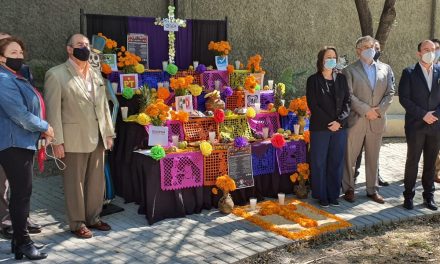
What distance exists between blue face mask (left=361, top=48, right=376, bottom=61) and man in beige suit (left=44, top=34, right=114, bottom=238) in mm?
3268

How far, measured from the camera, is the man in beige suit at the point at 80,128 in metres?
5.52

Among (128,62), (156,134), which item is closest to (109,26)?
(128,62)

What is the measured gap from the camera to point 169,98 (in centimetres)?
756

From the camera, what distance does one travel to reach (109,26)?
7.56 m

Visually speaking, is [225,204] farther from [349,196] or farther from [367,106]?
[367,106]

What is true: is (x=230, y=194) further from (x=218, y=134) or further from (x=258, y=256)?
(x=258, y=256)

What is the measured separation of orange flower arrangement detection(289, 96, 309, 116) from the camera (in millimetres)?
7641

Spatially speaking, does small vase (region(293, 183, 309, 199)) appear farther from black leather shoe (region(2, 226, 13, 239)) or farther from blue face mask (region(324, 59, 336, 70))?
black leather shoe (region(2, 226, 13, 239))

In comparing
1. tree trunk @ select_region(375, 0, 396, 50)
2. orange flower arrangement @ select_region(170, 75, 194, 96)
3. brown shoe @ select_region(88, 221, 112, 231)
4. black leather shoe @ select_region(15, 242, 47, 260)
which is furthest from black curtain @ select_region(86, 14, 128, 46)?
tree trunk @ select_region(375, 0, 396, 50)

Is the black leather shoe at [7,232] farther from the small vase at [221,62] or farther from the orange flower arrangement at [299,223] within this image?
the small vase at [221,62]

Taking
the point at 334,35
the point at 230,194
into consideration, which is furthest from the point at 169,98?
the point at 334,35

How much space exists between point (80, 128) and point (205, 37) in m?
3.34

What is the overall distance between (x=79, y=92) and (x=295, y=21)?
6983 millimetres

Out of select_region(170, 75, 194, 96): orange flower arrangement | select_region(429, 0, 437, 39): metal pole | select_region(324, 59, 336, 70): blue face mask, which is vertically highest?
select_region(429, 0, 437, 39): metal pole
